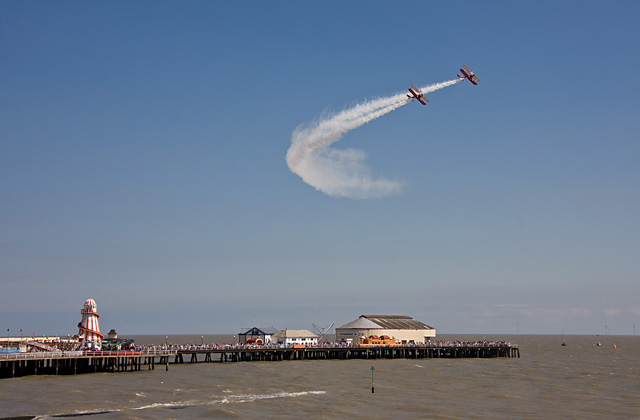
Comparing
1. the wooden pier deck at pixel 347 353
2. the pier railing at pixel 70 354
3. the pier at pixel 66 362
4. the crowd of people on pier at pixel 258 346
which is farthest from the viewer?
the wooden pier deck at pixel 347 353

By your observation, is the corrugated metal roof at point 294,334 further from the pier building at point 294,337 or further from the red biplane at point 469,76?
the red biplane at point 469,76

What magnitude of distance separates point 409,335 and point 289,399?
74140 mm

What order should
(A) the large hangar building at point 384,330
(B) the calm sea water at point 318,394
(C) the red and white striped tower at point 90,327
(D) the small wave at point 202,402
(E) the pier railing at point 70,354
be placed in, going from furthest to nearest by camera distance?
(A) the large hangar building at point 384,330
(C) the red and white striped tower at point 90,327
(E) the pier railing at point 70,354
(B) the calm sea water at point 318,394
(D) the small wave at point 202,402

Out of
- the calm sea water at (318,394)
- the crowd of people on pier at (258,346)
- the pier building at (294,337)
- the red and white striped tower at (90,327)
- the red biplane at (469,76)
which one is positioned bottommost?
the calm sea water at (318,394)

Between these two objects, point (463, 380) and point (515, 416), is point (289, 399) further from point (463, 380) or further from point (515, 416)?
point (463, 380)

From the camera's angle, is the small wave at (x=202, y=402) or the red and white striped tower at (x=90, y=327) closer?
the small wave at (x=202, y=402)

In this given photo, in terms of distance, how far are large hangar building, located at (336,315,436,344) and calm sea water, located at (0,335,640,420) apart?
3265cm

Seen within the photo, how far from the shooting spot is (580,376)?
3691 inches

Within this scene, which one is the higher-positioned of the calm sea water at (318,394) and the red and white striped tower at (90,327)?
the red and white striped tower at (90,327)

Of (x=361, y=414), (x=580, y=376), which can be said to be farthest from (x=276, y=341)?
(x=361, y=414)

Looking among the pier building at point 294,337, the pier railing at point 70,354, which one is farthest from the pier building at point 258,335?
the pier railing at point 70,354

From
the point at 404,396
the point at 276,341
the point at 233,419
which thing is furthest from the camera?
the point at 276,341

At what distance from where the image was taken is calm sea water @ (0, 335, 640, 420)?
5559cm

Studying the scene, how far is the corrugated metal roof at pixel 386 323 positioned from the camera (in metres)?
132
